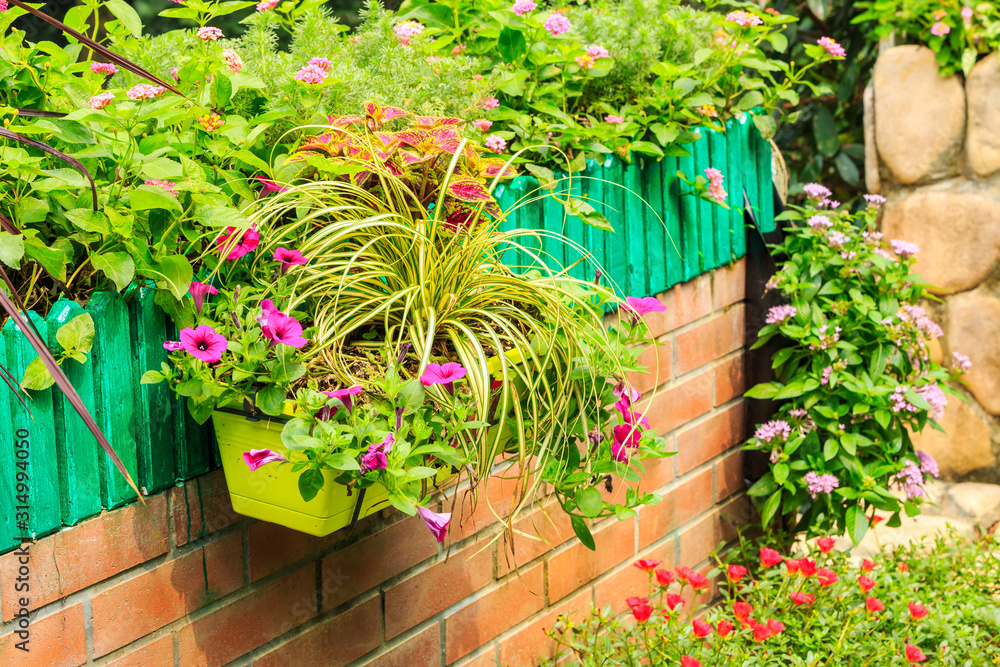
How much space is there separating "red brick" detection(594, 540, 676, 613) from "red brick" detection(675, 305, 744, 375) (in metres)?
0.44

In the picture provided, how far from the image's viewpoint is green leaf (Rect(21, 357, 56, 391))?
37.3 inches

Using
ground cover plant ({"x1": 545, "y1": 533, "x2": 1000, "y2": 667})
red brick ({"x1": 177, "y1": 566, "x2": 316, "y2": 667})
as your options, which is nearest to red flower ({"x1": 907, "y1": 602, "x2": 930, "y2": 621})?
ground cover plant ({"x1": 545, "y1": 533, "x2": 1000, "y2": 667})

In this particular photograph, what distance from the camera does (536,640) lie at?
5.76 feet

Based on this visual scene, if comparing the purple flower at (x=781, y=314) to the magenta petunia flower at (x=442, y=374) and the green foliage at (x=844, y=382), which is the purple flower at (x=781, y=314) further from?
the magenta petunia flower at (x=442, y=374)

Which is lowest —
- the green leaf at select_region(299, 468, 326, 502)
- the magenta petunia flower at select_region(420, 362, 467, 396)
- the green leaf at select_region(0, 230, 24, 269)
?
the green leaf at select_region(299, 468, 326, 502)

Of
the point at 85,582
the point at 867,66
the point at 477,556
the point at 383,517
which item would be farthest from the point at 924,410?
the point at 867,66

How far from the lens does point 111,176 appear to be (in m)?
1.08

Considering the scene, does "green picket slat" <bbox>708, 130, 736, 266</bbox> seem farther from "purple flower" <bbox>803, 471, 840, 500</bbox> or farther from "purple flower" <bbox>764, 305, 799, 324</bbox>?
"purple flower" <bbox>803, 471, 840, 500</bbox>

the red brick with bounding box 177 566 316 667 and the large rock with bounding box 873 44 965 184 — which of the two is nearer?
the red brick with bounding box 177 566 316 667

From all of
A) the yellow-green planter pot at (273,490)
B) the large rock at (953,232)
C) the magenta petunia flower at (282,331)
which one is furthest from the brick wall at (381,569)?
the large rock at (953,232)

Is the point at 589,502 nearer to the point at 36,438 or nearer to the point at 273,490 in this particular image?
the point at 273,490

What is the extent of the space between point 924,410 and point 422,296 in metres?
1.62

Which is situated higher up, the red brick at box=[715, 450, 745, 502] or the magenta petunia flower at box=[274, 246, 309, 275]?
the magenta petunia flower at box=[274, 246, 309, 275]

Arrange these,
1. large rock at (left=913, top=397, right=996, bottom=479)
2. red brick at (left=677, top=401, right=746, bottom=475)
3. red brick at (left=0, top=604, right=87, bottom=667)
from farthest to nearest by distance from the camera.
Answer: large rock at (left=913, top=397, right=996, bottom=479), red brick at (left=677, top=401, right=746, bottom=475), red brick at (left=0, top=604, right=87, bottom=667)
